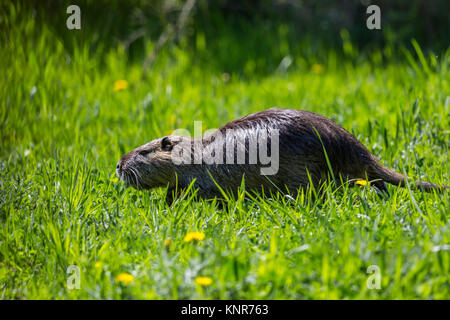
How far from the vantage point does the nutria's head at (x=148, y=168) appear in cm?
330

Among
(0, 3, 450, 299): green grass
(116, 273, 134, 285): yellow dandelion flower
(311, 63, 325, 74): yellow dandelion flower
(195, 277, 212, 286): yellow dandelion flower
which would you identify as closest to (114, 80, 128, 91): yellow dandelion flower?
(0, 3, 450, 299): green grass

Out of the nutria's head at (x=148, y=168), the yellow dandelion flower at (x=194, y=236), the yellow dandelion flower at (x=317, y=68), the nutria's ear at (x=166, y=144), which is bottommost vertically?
the yellow dandelion flower at (x=194, y=236)

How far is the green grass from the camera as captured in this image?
217cm

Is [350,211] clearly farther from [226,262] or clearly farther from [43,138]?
[43,138]

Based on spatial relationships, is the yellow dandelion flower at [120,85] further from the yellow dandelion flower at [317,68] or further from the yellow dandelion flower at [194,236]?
the yellow dandelion flower at [194,236]

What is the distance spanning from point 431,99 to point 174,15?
3529mm

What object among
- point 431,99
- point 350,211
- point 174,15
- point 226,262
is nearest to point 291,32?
point 174,15

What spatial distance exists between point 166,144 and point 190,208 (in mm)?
612

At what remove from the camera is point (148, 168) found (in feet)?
10.9

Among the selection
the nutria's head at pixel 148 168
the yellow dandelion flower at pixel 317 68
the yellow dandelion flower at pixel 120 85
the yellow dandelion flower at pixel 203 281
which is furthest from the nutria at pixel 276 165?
the yellow dandelion flower at pixel 317 68

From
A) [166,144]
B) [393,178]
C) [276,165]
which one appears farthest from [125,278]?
[393,178]

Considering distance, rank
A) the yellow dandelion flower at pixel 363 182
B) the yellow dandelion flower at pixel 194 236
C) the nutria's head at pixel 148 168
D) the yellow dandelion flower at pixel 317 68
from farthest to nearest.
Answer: the yellow dandelion flower at pixel 317 68 → the nutria's head at pixel 148 168 → the yellow dandelion flower at pixel 363 182 → the yellow dandelion flower at pixel 194 236

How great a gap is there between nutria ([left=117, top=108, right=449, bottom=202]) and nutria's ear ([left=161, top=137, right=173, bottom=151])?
3 centimetres

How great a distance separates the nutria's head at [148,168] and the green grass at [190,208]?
0.09 metres
